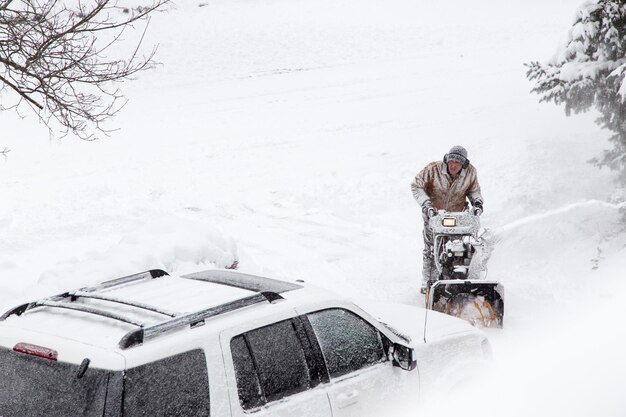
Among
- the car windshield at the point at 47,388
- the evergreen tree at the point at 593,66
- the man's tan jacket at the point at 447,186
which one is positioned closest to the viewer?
the car windshield at the point at 47,388

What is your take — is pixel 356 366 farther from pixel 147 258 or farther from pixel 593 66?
pixel 593 66

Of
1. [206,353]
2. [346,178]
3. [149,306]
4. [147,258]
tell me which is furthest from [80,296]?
[346,178]

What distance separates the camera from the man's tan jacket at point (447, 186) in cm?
902

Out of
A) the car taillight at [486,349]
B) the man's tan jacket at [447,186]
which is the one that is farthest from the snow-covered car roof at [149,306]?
the man's tan jacket at [447,186]

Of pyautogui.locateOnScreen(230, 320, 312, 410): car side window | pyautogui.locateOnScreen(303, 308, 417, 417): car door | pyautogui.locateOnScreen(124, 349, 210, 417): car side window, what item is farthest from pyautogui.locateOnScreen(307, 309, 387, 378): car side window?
pyautogui.locateOnScreen(124, 349, 210, 417): car side window

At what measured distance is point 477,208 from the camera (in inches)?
340

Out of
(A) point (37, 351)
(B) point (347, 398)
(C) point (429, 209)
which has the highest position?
(C) point (429, 209)

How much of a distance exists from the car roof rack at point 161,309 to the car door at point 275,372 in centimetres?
17

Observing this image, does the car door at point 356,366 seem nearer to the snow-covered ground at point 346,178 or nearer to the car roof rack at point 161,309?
the car roof rack at point 161,309

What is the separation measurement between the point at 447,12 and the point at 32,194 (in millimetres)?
24835

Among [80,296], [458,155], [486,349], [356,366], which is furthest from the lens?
[458,155]

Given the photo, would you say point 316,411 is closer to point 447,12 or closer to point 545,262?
point 545,262

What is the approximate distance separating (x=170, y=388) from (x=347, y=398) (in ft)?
4.12

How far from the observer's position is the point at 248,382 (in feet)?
12.9
